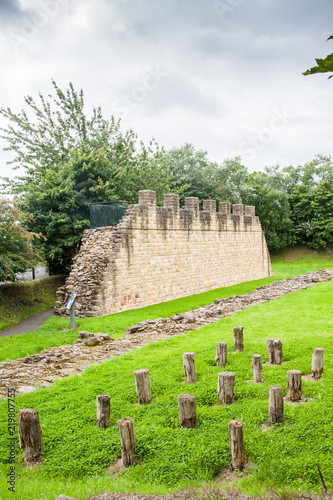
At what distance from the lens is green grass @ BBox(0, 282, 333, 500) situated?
4195mm

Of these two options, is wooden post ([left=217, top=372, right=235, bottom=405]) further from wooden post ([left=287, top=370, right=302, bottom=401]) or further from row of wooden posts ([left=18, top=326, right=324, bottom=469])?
wooden post ([left=287, top=370, right=302, bottom=401])

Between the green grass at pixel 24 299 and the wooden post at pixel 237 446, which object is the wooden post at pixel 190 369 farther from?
the green grass at pixel 24 299

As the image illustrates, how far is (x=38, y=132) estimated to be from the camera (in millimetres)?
27969

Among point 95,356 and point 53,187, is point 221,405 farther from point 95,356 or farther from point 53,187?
point 53,187

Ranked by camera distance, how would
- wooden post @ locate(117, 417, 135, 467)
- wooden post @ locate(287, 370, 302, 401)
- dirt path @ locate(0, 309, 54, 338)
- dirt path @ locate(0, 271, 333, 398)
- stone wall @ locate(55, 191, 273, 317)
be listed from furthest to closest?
stone wall @ locate(55, 191, 273, 317), dirt path @ locate(0, 309, 54, 338), dirt path @ locate(0, 271, 333, 398), wooden post @ locate(287, 370, 302, 401), wooden post @ locate(117, 417, 135, 467)

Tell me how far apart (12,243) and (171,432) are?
1297cm

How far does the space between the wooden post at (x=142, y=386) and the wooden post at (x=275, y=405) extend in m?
1.92

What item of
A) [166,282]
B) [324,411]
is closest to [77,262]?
[166,282]

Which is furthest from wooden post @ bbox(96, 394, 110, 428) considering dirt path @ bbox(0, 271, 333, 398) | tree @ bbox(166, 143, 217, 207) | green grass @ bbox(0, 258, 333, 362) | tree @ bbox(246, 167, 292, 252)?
tree @ bbox(246, 167, 292, 252)

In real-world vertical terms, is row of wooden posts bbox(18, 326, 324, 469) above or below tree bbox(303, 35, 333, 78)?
below

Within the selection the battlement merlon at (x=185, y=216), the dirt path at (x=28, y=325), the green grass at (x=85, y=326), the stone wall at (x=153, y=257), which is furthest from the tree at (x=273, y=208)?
the dirt path at (x=28, y=325)

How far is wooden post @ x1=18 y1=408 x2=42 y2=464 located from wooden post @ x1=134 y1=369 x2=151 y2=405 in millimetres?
1637

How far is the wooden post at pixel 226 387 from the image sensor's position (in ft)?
18.9

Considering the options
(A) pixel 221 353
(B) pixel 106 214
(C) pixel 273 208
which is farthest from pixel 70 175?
(C) pixel 273 208
